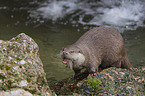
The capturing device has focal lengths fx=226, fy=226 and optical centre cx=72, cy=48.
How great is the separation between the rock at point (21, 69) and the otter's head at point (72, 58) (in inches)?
15.7

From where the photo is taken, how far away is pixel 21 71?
2941 millimetres

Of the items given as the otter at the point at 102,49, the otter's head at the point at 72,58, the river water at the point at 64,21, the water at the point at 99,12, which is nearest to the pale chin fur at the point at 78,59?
the otter's head at the point at 72,58

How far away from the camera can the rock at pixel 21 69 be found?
→ 284 cm

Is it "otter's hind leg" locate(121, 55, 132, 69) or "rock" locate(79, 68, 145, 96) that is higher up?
"otter's hind leg" locate(121, 55, 132, 69)

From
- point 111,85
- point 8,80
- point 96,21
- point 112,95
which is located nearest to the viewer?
point 8,80

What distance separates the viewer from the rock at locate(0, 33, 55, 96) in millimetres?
2842

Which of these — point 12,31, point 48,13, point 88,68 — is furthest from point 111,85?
point 48,13

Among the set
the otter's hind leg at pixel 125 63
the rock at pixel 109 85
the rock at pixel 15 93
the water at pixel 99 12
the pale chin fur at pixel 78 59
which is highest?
the water at pixel 99 12

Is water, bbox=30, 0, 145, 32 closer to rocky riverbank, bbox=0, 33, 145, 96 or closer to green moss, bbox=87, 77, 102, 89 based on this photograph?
rocky riverbank, bbox=0, 33, 145, 96

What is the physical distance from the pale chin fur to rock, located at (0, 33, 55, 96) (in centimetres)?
63

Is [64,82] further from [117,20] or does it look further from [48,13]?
[48,13]

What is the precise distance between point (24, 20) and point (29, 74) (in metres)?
6.15

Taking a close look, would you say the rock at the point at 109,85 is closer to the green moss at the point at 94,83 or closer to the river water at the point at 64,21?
the green moss at the point at 94,83

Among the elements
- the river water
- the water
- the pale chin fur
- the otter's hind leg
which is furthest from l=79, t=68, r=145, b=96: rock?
the water
